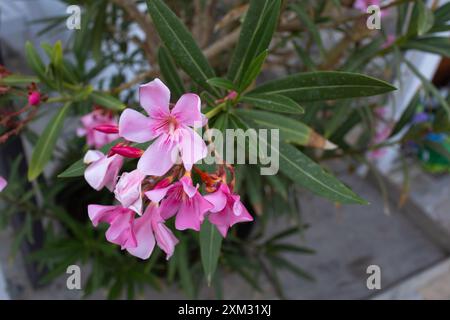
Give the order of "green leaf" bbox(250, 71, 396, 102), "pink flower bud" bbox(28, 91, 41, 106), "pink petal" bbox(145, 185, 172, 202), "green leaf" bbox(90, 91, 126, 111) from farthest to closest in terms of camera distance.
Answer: "green leaf" bbox(90, 91, 126, 111) → "pink flower bud" bbox(28, 91, 41, 106) → "green leaf" bbox(250, 71, 396, 102) → "pink petal" bbox(145, 185, 172, 202)

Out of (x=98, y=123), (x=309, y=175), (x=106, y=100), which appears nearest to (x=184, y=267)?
(x=98, y=123)

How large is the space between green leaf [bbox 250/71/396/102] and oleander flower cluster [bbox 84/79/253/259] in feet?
0.62

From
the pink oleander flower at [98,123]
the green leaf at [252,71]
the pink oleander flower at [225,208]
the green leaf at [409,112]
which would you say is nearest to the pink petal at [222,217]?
the pink oleander flower at [225,208]

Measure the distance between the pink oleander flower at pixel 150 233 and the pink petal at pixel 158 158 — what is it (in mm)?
63

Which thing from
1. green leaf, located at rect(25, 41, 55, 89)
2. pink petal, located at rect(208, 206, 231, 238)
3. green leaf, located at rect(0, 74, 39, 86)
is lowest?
pink petal, located at rect(208, 206, 231, 238)

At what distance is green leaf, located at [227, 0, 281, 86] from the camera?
648 mm

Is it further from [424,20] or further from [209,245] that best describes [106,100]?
[424,20]

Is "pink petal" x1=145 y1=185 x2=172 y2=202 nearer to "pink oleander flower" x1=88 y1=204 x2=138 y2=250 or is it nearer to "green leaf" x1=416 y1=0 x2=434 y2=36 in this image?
"pink oleander flower" x1=88 y1=204 x2=138 y2=250

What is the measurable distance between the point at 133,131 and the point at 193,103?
0.07 metres

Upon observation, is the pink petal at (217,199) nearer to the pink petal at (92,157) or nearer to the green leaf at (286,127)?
the pink petal at (92,157)

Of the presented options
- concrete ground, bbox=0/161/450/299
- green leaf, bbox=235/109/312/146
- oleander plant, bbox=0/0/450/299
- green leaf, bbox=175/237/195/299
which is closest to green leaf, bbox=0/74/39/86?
oleander plant, bbox=0/0/450/299

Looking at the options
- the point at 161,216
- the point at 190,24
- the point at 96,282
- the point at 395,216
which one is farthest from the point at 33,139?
the point at 395,216

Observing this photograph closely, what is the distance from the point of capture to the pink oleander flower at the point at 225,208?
1.64 feet

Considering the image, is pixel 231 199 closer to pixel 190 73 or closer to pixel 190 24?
pixel 190 73
